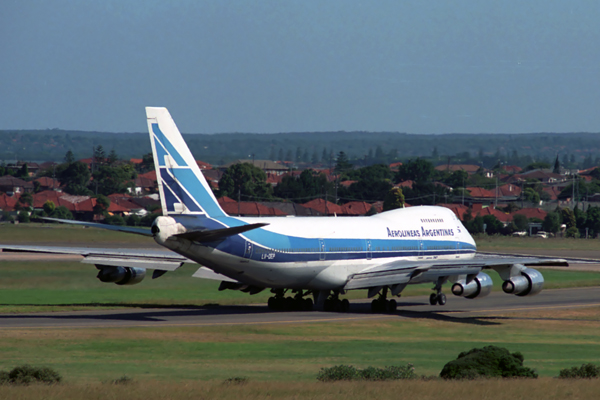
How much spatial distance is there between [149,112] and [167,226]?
5.43 meters

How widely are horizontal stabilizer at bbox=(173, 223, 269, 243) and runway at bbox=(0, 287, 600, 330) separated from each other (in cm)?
472

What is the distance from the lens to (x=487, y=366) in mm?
27922

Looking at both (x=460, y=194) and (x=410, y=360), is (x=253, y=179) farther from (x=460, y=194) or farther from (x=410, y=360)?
(x=410, y=360)

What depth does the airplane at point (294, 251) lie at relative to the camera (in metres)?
41.0

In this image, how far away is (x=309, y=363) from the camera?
33.0 metres

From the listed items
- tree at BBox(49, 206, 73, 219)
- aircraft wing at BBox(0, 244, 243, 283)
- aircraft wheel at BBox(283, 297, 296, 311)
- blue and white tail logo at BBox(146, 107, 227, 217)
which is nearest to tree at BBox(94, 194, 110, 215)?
tree at BBox(49, 206, 73, 219)

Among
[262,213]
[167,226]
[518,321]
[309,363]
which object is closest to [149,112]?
[167,226]

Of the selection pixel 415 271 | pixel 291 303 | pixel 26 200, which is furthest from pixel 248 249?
pixel 26 200

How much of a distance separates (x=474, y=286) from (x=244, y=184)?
148 m

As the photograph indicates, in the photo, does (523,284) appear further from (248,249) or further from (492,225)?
(492,225)

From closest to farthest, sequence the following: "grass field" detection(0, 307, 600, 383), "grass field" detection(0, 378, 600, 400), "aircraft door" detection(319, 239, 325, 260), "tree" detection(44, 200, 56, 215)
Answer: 1. "grass field" detection(0, 378, 600, 400)
2. "grass field" detection(0, 307, 600, 383)
3. "aircraft door" detection(319, 239, 325, 260)
4. "tree" detection(44, 200, 56, 215)

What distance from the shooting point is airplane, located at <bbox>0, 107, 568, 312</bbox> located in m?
41.0

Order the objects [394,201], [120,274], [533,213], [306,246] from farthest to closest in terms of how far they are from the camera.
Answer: [533,213] → [394,201] → [120,274] → [306,246]

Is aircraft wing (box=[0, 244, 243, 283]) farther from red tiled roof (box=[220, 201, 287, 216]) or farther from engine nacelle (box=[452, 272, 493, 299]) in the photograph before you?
red tiled roof (box=[220, 201, 287, 216])
